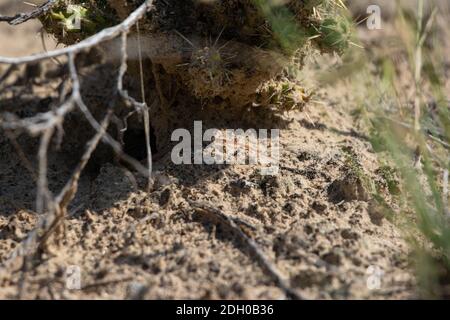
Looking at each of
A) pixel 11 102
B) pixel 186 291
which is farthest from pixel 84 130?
pixel 186 291

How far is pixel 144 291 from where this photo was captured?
1.96m

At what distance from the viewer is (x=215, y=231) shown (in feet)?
7.41

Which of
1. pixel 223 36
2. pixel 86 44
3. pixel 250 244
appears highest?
pixel 223 36

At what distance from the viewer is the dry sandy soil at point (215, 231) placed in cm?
200

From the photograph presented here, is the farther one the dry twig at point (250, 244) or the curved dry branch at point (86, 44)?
the dry twig at point (250, 244)

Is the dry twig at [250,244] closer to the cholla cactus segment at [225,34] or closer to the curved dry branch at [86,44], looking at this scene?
the cholla cactus segment at [225,34]

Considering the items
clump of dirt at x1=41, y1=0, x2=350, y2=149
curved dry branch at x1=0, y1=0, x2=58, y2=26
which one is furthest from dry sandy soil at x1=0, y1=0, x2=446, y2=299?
curved dry branch at x1=0, y1=0, x2=58, y2=26

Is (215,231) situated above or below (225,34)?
below

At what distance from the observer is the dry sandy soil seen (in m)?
2.00

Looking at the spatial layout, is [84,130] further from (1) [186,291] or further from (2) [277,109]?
(1) [186,291]

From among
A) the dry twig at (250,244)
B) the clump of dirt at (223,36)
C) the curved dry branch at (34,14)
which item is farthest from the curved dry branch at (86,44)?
the dry twig at (250,244)

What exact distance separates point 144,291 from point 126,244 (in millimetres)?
296

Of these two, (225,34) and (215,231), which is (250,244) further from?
(225,34)

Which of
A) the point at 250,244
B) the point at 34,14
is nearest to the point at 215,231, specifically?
the point at 250,244
